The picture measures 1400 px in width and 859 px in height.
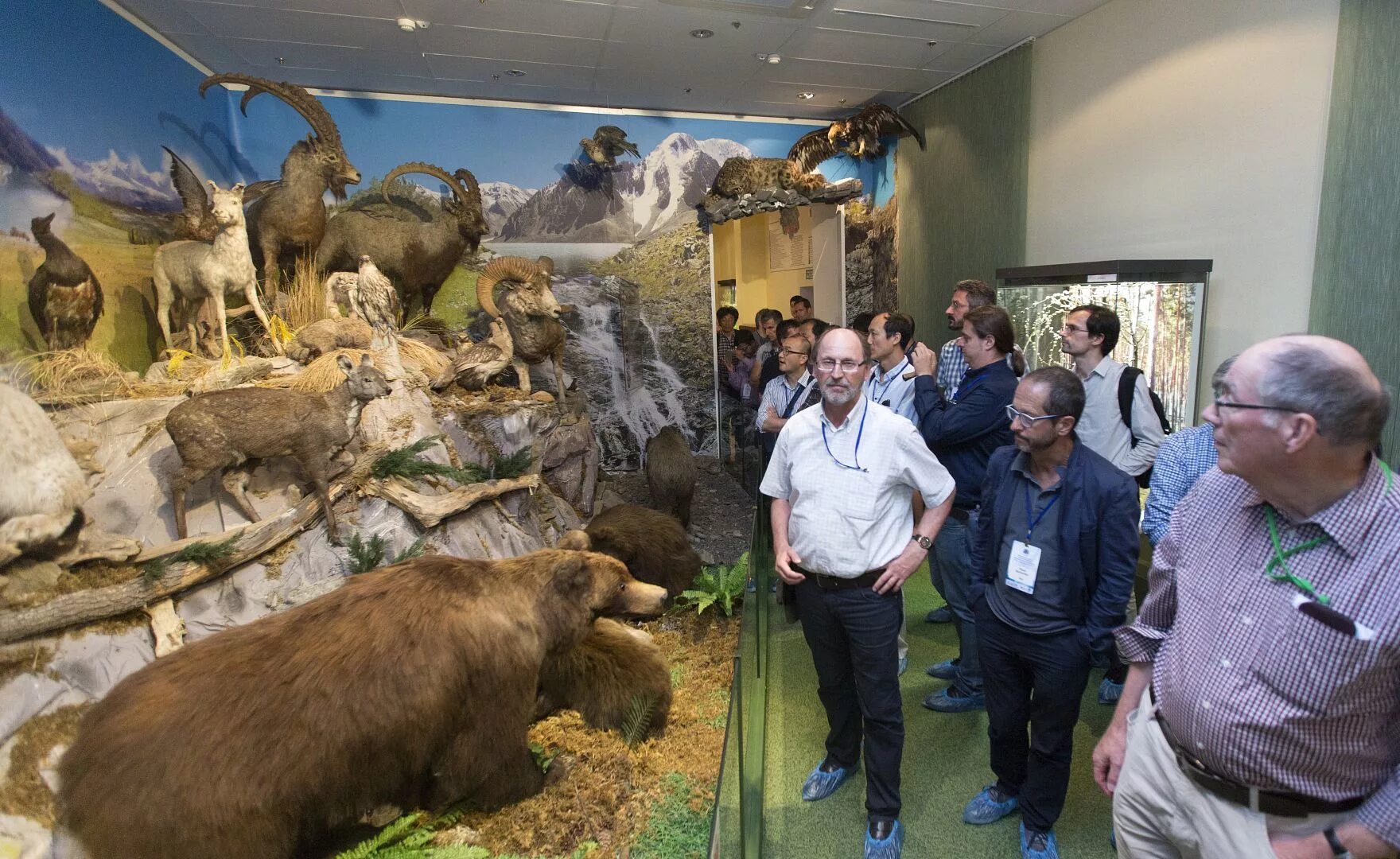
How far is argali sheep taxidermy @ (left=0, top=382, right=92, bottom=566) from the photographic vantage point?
308 centimetres

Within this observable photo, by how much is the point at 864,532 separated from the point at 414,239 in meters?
7.27

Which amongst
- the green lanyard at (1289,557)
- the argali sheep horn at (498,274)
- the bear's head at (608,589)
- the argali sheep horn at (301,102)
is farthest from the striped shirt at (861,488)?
the argali sheep horn at (301,102)

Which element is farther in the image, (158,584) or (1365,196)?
(1365,196)

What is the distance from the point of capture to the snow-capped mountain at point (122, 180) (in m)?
5.21

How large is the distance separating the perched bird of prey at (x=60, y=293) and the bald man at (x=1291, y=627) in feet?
21.9

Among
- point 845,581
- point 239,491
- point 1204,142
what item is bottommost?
point 845,581

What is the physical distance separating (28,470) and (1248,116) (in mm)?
8015

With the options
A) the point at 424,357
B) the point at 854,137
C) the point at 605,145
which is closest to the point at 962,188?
the point at 854,137

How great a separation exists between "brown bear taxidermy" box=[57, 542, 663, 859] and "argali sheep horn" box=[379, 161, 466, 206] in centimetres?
646

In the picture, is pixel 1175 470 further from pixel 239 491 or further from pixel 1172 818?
pixel 239 491

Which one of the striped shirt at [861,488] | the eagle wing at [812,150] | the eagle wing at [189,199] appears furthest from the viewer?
the eagle wing at [812,150]

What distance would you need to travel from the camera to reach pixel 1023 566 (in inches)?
101

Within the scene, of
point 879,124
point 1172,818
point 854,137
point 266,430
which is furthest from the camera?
point 854,137

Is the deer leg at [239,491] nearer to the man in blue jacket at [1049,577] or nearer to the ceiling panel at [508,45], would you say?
the man in blue jacket at [1049,577]
